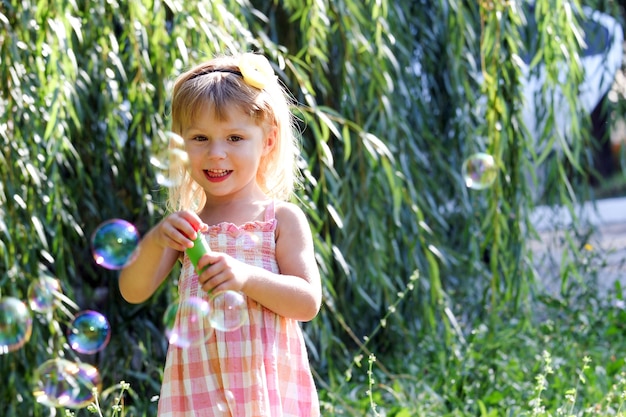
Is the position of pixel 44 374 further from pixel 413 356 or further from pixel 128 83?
pixel 413 356

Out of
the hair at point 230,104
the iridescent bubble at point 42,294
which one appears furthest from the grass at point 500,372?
the hair at point 230,104

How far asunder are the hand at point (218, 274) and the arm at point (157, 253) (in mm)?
42

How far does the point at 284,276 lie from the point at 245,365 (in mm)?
176

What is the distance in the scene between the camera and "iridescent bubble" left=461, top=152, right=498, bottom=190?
10.4 feet

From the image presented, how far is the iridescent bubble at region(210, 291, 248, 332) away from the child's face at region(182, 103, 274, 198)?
206 millimetres

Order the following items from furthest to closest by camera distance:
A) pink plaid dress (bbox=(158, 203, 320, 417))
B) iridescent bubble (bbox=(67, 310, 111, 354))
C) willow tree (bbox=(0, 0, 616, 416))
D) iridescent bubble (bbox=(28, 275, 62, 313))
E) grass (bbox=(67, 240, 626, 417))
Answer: grass (bbox=(67, 240, 626, 417)) < willow tree (bbox=(0, 0, 616, 416)) < iridescent bubble (bbox=(28, 275, 62, 313)) < iridescent bubble (bbox=(67, 310, 111, 354)) < pink plaid dress (bbox=(158, 203, 320, 417))

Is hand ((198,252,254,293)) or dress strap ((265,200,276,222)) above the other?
dress strap ((265,200,276,222))

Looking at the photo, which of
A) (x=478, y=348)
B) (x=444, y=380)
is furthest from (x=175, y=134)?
(x=478, y=348)

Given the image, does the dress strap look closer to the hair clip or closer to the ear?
the ear

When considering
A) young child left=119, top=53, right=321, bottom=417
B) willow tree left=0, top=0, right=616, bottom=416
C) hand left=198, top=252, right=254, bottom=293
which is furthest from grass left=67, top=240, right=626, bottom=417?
hand left=198, top=252, right=254, bottom=293

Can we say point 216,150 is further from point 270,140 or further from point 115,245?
point 115,245

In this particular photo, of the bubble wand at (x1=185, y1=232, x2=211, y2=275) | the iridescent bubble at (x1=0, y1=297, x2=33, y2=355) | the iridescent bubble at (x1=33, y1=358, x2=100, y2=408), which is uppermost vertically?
the bubble wand at (x1=185, y1=232, x2=211, y2=275)

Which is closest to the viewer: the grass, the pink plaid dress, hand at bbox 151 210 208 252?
hand at bbox 151 210 208 252

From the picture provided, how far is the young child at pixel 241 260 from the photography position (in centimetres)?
202
